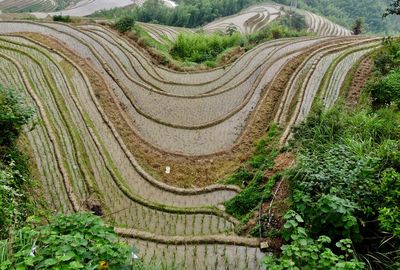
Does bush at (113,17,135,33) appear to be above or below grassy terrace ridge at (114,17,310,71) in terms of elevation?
above

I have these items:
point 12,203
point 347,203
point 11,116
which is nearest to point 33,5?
point 11,116

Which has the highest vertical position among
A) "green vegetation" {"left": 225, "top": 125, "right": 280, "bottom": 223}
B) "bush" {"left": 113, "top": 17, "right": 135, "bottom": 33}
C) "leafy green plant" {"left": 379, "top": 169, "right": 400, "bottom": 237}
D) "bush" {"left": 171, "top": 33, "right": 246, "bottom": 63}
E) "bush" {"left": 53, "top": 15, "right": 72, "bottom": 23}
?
"bush" {"left": 53, "top": 15, "right": 72, "bottom": 23}

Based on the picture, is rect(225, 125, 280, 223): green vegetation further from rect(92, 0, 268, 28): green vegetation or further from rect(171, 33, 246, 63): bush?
rect(92, 0, 268, 28): green vegetation

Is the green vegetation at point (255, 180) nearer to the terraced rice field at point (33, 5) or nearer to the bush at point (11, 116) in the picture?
the bush at point (11, 116)

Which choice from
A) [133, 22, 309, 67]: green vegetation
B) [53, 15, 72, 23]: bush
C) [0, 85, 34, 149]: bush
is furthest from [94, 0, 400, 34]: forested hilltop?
[0, 85, 34, 149]: bush

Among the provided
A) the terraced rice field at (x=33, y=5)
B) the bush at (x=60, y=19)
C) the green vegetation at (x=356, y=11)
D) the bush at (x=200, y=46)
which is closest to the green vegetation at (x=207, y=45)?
the bush at (x=200, y=46)

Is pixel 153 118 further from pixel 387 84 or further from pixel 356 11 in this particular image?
pixel 356 11

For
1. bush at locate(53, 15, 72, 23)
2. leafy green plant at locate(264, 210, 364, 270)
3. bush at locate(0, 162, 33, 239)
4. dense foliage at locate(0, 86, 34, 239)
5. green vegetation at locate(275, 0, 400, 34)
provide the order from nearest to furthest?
1. leafy green plant at locate(264, 210, 364, 270)
2. bush at locate(0, 162, 33, 239)
3. dense foliage at locate(0, 86, 34, 239)
4. bush at locate(53, 15, 72, 23)
5. green vegetation at locate(275, 0, 400, 34)
